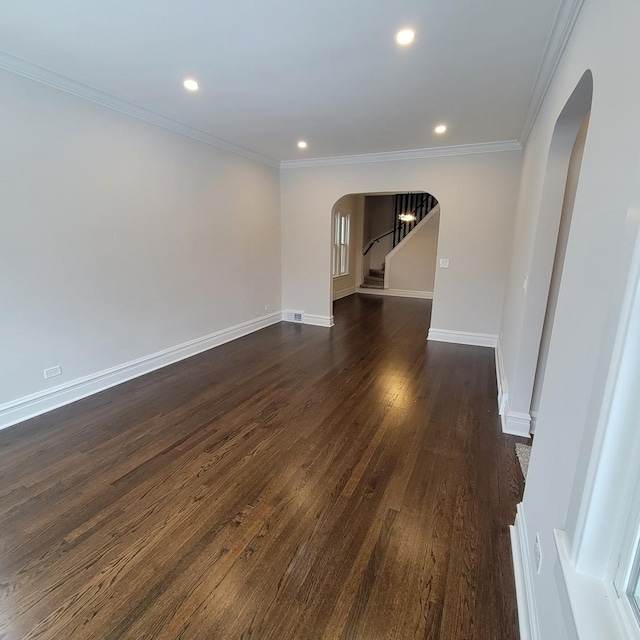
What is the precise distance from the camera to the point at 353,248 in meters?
9.23

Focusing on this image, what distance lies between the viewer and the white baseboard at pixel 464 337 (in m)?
5.00

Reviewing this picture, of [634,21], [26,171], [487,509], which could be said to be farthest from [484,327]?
[26,171]

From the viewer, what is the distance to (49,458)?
7.95 ft

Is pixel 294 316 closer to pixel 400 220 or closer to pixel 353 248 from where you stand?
pixel 353 248

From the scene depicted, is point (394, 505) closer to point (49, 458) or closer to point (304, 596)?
point (304, 596)

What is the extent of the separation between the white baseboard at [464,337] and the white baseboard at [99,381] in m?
3.11

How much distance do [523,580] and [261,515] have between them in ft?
4.26

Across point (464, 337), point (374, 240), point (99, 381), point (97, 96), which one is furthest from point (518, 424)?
point (374, 240)

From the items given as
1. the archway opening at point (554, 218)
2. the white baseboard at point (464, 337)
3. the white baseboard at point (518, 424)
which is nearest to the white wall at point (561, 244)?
the archway opening at point (554, 218)

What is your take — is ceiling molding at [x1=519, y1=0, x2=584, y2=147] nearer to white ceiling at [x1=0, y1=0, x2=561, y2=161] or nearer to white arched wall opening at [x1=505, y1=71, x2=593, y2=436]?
white ceiling at [x1=0, y1=0, x2=561, y2=161]

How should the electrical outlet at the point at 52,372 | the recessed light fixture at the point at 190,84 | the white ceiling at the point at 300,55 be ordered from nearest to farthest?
the white ceiling at the point at 300,55 → the recessed light fixture at the point at 190,84 → the electrical outlet at the point at 52,372

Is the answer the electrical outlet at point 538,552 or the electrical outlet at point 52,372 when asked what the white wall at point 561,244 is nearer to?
the electrical outlet at point 538,552

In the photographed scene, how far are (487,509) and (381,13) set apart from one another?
9.67 feet

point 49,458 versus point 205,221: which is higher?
point 205,221
